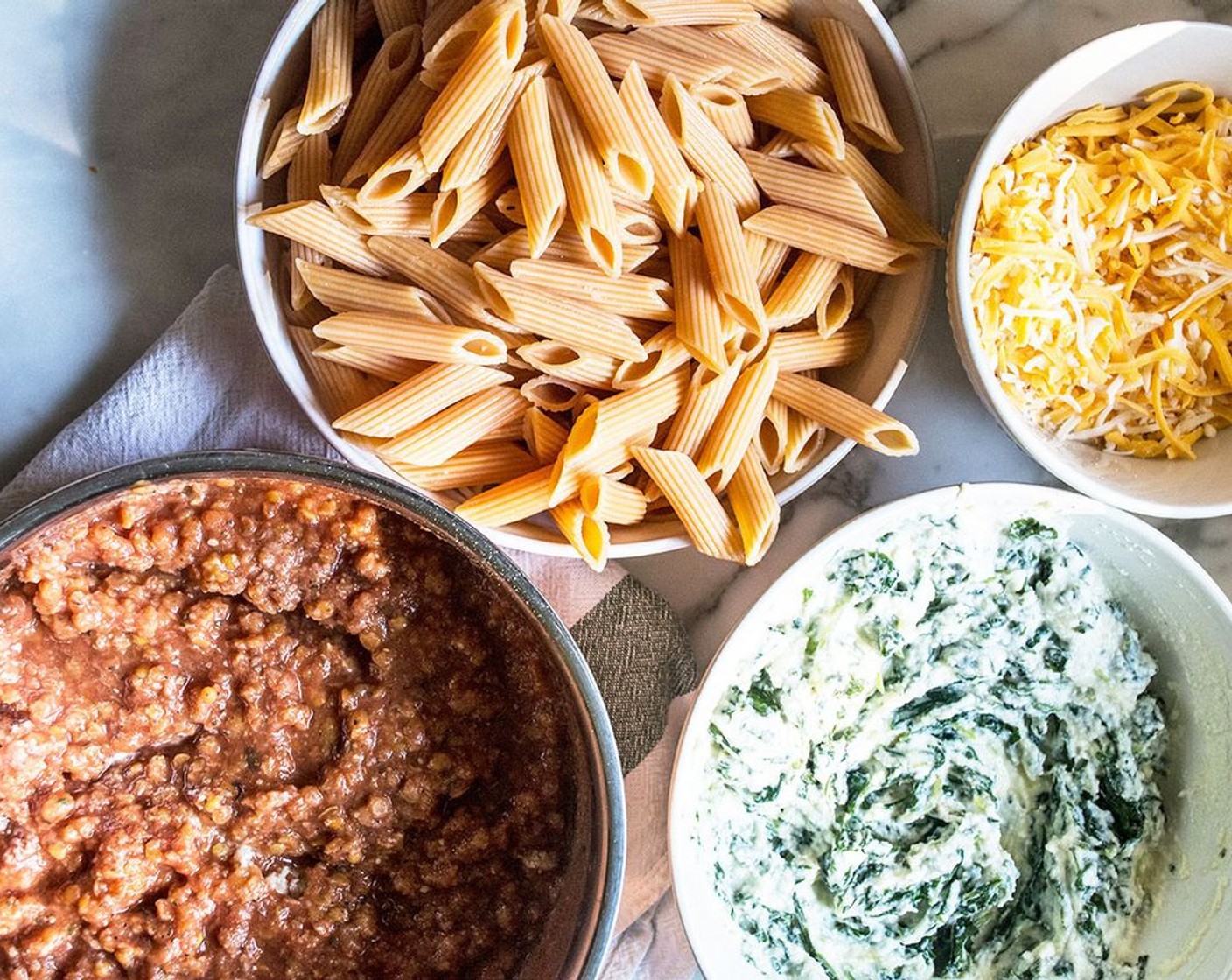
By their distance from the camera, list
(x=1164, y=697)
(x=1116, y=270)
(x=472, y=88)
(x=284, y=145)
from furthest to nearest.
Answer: (x=1164, y=697) < (x=1116, y=270) < (x=284, y=145) < (x=472, y=88)

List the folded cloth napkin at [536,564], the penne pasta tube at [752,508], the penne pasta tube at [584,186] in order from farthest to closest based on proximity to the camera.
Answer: the folded cloth napkin at [536,564] < the penne pasta tube at [752,508] < the penne pasta tube at [584,186]

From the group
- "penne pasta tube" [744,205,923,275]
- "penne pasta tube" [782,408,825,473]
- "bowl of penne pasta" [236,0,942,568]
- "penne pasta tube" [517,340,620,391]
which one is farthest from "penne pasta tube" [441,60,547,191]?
"penne pasta tube" [782,408,825,473]

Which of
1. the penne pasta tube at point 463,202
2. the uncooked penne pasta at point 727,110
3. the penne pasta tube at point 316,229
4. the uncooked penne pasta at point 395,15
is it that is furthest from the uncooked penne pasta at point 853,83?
the penne pasta tube at point 316,229

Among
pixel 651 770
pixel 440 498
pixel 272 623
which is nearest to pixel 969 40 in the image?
pixel 440 498

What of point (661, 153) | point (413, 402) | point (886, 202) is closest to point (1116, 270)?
point (886, 202)

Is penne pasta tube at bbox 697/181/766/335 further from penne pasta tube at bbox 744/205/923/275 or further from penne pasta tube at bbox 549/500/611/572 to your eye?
penne pasta tube at bbox 549/500/611/572

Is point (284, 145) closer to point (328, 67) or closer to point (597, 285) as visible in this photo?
point (328, 67)

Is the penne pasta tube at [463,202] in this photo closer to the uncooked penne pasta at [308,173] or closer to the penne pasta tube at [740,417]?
the uncooked penne pasta at [308,173]
